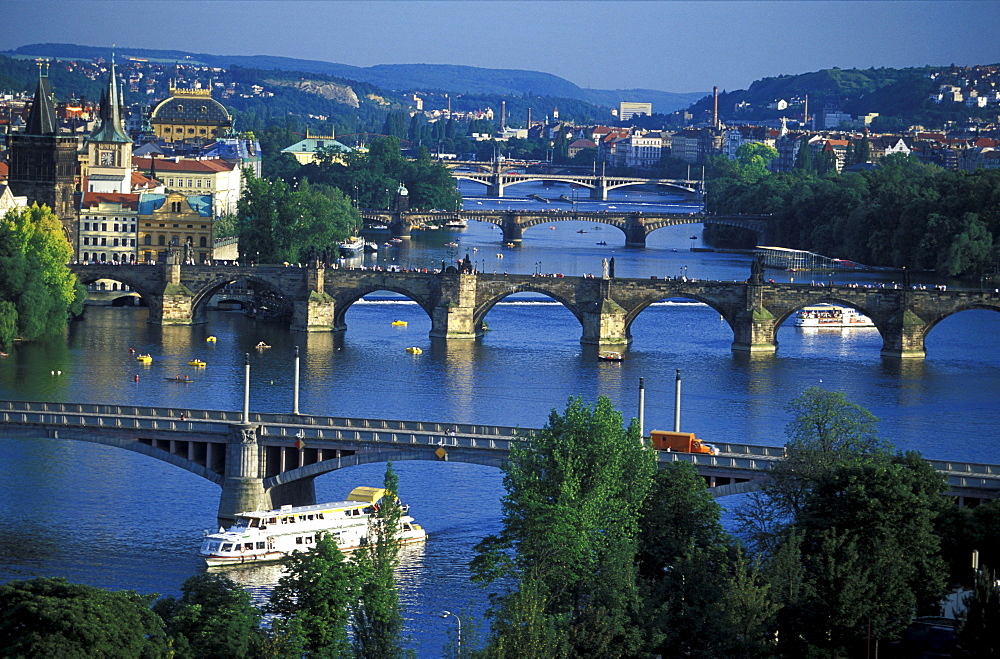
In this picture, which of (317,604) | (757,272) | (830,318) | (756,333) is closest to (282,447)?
(317,604)

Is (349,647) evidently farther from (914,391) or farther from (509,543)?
(914,391)

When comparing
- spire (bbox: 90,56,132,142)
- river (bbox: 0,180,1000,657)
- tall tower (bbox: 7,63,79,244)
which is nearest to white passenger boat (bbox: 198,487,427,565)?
river (bbox: 0,180,1000,657)

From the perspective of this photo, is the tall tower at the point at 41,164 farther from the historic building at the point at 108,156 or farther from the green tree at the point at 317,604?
the green tree at the point at 317,604

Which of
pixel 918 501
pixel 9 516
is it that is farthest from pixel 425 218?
pixel 918 501

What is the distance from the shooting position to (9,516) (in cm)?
4538

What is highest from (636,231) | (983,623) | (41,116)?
(41,116)

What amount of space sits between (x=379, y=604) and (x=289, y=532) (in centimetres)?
947

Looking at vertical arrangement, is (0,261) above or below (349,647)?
above

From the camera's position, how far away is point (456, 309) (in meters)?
76.9

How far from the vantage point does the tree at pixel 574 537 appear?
34375 millimetres

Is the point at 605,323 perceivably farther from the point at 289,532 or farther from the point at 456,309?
the point at 289,532

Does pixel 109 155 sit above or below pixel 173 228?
above

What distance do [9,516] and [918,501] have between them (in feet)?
65.1

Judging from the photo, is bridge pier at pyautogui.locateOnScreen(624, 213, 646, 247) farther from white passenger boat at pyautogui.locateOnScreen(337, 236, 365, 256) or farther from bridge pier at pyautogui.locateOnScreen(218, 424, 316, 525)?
bridge pier at pyautogui.locateOnScreen(218, 424, 316, 525)
